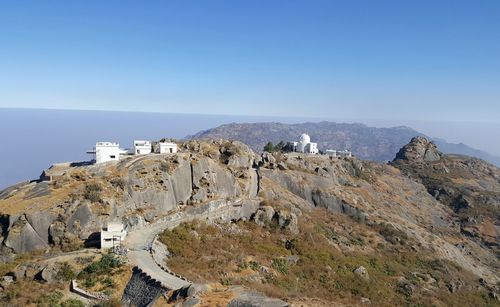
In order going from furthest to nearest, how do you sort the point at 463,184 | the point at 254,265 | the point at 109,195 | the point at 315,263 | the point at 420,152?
the point at 420,152
the point at 463,184
the point at 315,263
the point at 109,195
the point at 254,265

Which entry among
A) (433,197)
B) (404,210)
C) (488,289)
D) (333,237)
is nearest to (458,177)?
(433,197)

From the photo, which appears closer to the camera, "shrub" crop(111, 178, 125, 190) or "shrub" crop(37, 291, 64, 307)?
"shrub" crop(37, 291, 64, 307)

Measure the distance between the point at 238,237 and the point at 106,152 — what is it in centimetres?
2509

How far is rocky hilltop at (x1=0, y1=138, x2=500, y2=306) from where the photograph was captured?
135 ft

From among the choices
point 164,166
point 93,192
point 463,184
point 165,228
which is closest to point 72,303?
point 93,192

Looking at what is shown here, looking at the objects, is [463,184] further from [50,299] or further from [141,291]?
[50,299]

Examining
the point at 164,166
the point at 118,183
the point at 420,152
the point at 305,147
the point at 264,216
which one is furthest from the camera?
A: the point at 420,152

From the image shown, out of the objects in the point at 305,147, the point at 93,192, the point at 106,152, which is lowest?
the point at 93,192

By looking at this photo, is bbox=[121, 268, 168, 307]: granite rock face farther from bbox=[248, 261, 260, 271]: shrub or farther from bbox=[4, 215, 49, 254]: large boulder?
bbox=[248, 261, 260, 271]: shrub

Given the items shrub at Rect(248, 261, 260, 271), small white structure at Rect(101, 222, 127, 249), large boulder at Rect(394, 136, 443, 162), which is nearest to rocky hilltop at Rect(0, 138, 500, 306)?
shrub at Rect(248, 261, 260, 271)

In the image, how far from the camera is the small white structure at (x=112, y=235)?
153 feet

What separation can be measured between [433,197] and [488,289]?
55.5m

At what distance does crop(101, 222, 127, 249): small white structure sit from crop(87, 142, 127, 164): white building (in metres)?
19.6

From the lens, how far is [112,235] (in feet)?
155
